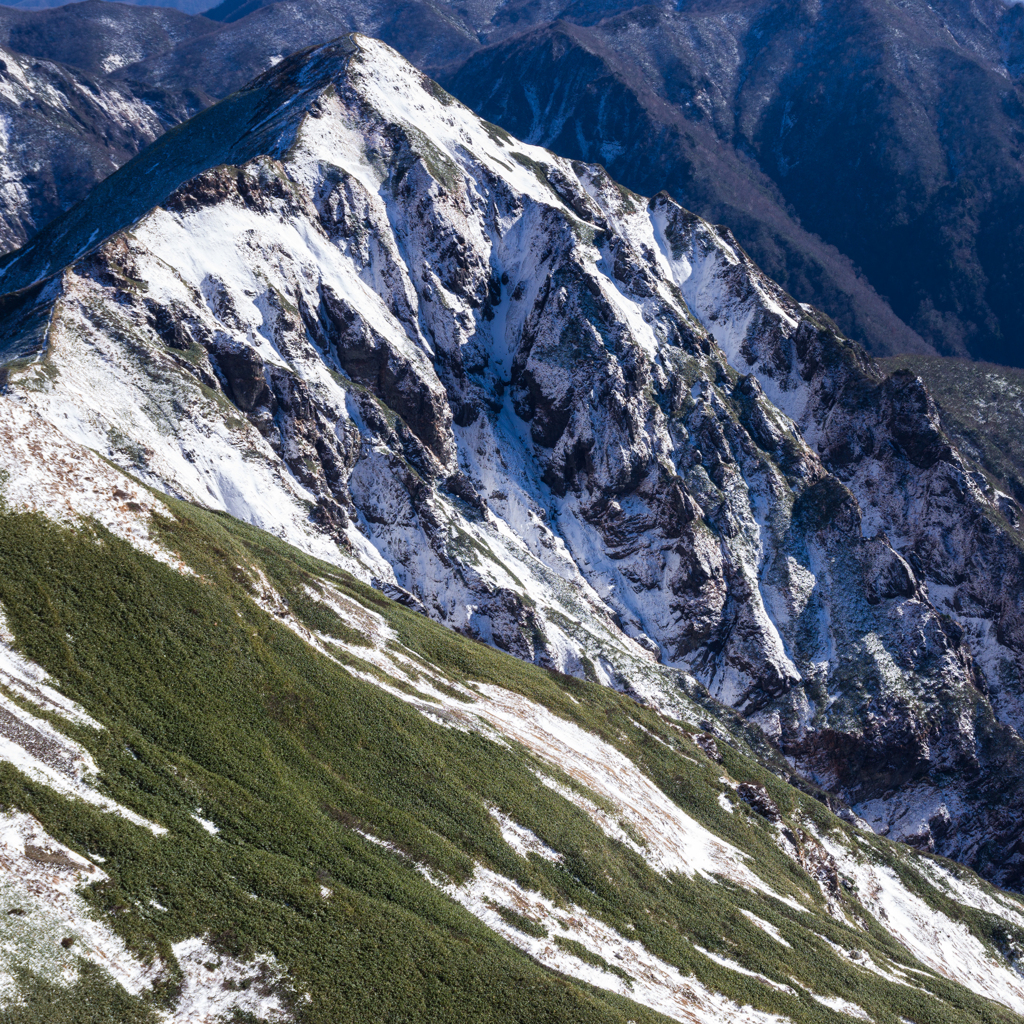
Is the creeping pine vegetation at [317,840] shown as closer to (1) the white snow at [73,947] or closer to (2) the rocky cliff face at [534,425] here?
(1) the white snow at [73,947]

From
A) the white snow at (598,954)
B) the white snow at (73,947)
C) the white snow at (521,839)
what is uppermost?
the white snow at (521,839)

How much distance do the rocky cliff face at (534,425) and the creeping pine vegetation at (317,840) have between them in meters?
38.2

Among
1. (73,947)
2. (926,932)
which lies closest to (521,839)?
(73,947)

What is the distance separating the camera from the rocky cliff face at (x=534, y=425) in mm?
96500

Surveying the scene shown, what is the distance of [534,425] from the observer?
459ft

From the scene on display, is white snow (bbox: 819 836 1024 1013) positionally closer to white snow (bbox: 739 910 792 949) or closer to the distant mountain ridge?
the distant mountain ridge

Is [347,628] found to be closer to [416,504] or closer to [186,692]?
[186,692]

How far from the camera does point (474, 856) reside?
1565 inches

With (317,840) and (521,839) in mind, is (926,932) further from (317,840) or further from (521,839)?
(317,840)

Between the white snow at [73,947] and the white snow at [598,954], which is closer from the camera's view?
the white snow at [73,947]

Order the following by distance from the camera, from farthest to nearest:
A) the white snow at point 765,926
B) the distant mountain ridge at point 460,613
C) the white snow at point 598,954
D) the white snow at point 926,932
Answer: the white snow at point 926,932 → the white snow at point 765,926 → the white snow at point 598,954 → the distant mountain ridge at point 460,613

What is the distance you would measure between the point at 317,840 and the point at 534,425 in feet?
366

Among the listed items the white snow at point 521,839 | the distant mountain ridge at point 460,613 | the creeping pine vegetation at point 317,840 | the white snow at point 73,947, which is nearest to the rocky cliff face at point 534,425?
the distant mountain ridge at point 460,613

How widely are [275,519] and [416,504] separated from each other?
25.1 m
